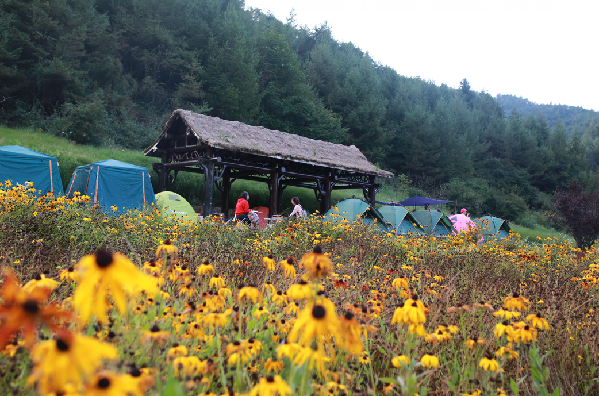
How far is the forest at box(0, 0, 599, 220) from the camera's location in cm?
1911

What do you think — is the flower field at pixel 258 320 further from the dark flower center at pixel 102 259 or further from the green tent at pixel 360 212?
the green tent at pixel 360 212

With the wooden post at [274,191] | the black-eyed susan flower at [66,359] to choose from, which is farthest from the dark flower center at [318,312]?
the wooden post at [274,191]

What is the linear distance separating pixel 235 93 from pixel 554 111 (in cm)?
9399

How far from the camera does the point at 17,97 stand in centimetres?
1922

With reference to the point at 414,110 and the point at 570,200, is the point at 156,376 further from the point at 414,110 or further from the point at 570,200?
the point at 414,110

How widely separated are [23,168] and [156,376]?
36.3 feet

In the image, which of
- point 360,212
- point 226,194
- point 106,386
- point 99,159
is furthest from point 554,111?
point 106,386

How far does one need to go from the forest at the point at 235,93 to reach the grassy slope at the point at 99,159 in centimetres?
142

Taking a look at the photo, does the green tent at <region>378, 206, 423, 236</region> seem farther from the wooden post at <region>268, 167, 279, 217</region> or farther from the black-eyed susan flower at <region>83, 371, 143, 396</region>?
the black-eyed susan flower at <region>83, 371, 143, 396</region>

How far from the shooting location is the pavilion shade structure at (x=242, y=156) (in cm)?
1081

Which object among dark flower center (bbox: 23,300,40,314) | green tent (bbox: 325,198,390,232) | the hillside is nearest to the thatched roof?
green tent (bbox: 325,198,390,232)

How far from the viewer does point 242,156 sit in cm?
1198

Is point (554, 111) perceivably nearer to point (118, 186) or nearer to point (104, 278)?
point (118, 186)

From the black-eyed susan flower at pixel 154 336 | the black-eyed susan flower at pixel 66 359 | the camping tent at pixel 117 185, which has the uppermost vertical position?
the black-eyed susan flower at pixel 66 359
